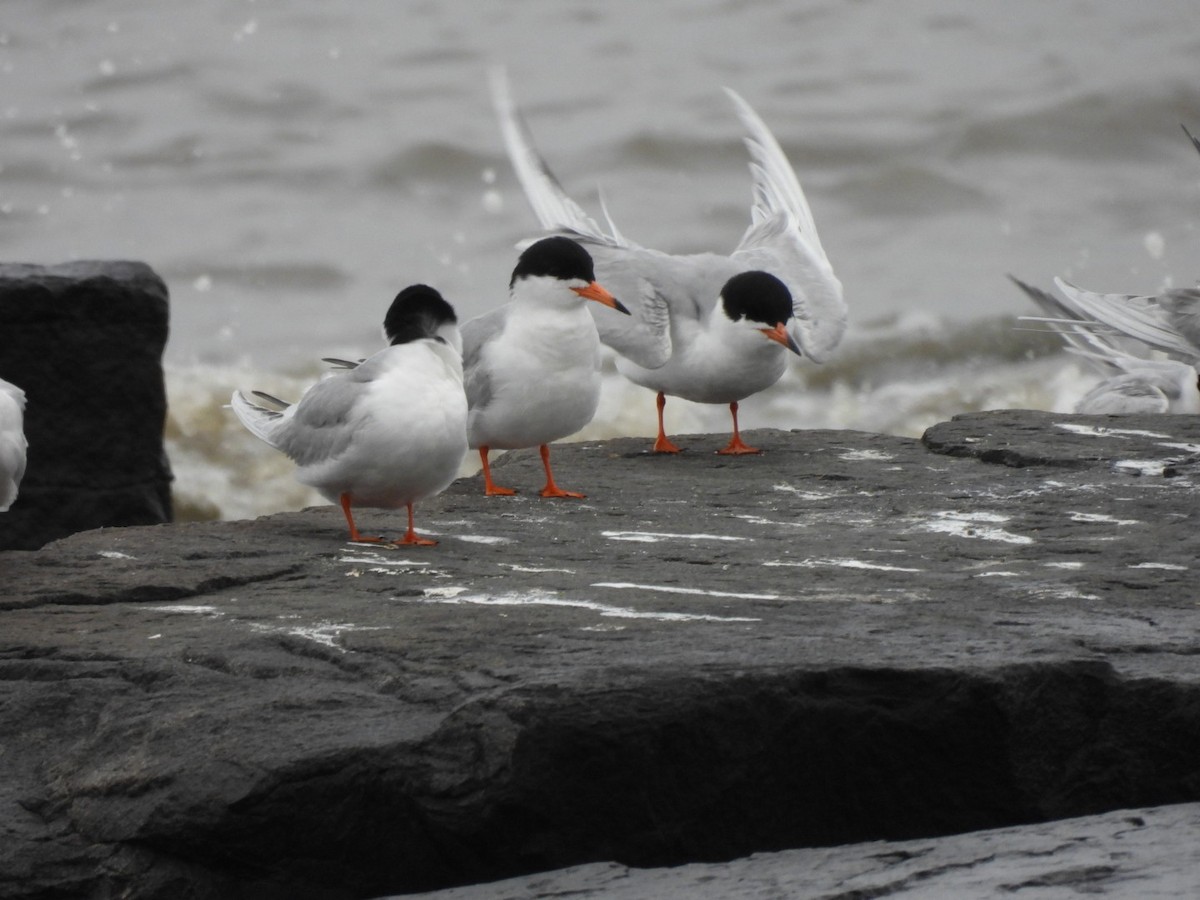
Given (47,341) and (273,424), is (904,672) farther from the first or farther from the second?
(47,341)

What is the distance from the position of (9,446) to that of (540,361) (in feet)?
5.83

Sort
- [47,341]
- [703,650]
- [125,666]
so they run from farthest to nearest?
1. [47,341]
2. [125,666]
3. [703,650]

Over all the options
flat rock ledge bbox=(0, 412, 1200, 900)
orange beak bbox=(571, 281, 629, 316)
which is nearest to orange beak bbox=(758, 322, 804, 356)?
orange beak bbox=(571, 281, 629, 316)

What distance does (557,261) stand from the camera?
588 centimetres

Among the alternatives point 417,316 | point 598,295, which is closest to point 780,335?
point 598,295

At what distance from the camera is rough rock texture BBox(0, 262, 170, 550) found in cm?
676

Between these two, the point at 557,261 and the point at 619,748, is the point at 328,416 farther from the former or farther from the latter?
the point at 619,748

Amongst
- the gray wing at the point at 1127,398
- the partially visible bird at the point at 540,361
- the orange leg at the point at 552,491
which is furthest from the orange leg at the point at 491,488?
the gray wing at the point at 1127,398

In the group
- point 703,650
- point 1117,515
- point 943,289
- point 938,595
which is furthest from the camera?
point 943,289

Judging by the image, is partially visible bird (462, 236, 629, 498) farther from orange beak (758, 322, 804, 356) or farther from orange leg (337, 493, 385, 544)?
orange leg (337, 493, 385, 544)

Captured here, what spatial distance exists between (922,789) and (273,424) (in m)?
2.57

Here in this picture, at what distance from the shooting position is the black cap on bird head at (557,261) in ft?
19.3

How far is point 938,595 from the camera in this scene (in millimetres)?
3943

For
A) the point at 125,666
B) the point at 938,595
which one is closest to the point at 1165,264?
the point at 938,595
